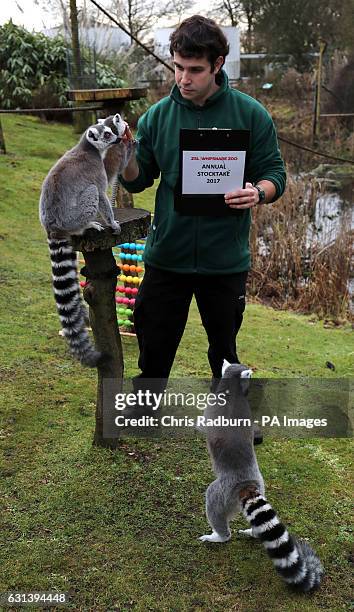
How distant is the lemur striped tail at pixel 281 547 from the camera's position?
1.83 m

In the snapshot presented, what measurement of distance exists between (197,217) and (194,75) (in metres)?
0.48

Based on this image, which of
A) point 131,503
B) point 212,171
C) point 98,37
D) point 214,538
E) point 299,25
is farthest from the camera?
point 299,25

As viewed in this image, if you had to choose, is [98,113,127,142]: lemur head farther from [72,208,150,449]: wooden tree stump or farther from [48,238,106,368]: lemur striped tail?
[48,238,106,368]: lemur striped tail

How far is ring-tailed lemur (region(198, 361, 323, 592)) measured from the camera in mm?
1849

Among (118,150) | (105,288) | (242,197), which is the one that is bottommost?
(105,288)

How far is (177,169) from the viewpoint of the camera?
2180 mm

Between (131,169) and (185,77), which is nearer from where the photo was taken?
(185,77)

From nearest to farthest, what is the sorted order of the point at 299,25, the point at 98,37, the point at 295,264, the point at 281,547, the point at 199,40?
the point at 281,547, the point at 199,40, the point at 295,264, the point at 98,37, the point at 299,25

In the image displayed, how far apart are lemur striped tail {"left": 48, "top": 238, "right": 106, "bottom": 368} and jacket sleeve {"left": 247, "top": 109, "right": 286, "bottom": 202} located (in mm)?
776

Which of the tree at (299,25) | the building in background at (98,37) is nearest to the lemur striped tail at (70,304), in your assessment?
the building in background at (98,37)

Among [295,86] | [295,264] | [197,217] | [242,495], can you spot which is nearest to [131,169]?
[197,217]

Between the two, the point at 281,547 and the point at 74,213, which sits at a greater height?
the point at 74,213

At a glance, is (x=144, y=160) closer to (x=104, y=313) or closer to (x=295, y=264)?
(x=104, y=313)

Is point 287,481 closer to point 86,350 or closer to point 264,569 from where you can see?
point 264,569
